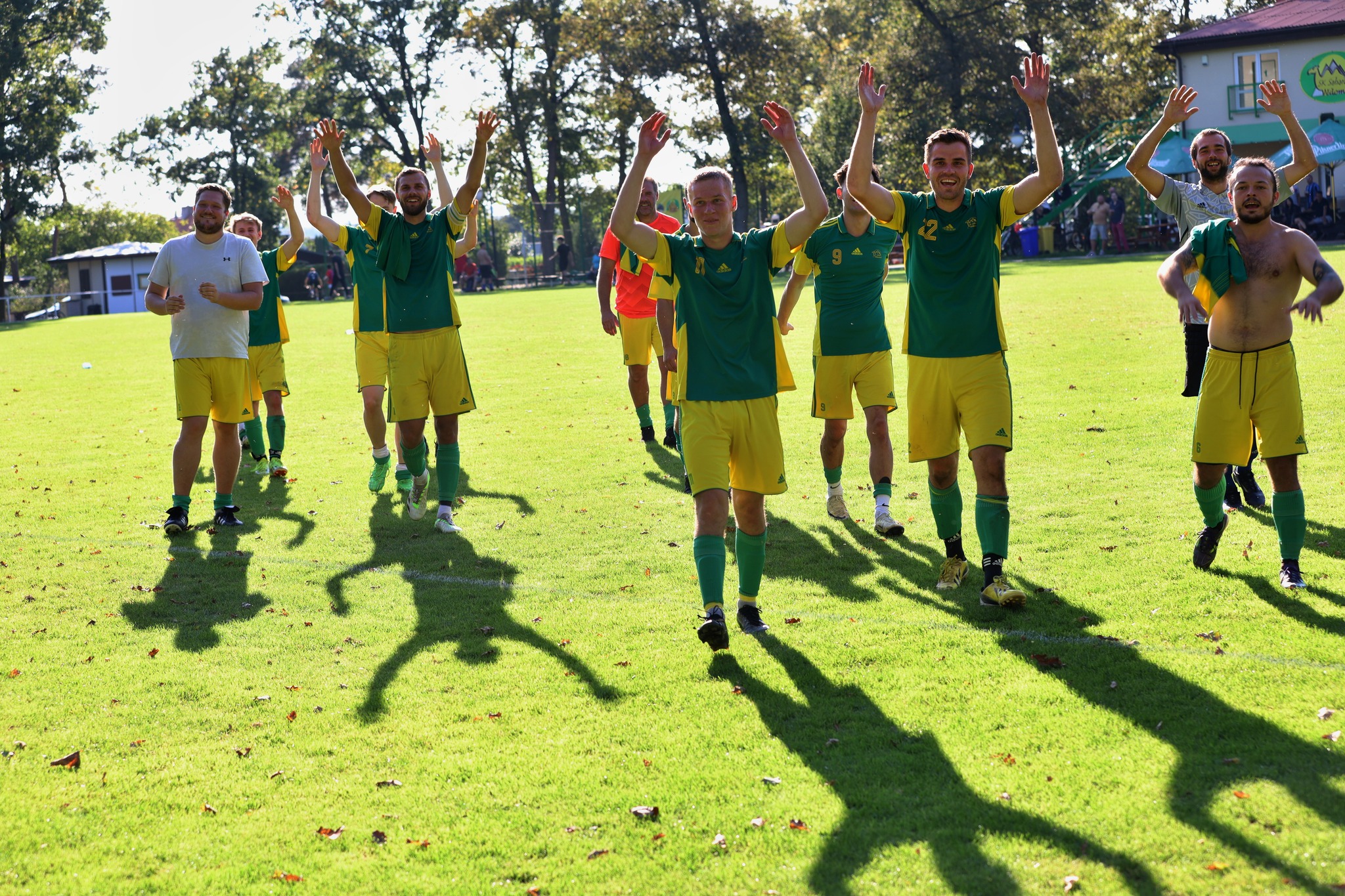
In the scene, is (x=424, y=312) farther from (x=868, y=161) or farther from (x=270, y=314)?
(x=868, y=161)

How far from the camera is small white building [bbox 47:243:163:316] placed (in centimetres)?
5512

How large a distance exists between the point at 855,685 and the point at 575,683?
1.20 metres

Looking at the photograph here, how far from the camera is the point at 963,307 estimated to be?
19.5ft

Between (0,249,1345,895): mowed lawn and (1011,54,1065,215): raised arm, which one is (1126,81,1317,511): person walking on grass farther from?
(1011,54,1065,215): raised arm

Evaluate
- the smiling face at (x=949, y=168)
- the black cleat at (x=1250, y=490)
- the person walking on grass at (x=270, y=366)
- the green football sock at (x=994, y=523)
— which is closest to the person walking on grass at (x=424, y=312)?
the person walking on grass at (x=270, y=366)

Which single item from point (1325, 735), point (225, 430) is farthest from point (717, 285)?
point (225, 430)

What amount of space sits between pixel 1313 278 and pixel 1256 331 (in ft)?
1.31

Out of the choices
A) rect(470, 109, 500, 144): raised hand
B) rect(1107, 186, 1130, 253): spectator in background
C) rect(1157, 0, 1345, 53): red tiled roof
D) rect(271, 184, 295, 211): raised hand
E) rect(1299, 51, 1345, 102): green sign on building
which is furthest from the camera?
rect(1299, 51, 1345, 102): green sign on building

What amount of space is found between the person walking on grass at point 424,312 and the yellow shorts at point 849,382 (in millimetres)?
2334

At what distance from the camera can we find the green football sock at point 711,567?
5477 mm

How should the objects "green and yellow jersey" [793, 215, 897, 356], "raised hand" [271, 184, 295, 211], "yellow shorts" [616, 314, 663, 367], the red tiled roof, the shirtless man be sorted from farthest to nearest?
1. the red tiled roof
2. "yellow shorts" [616, 314, 663, 367]
3. "raised hand" [271, 184, 295, 211]
4. "green and yellow jersey" [793, 215, 897, 356]
5. the shirtless man

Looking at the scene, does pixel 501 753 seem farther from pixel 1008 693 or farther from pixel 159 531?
pixel 159 531

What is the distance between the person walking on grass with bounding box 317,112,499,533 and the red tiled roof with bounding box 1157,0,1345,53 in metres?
45.3

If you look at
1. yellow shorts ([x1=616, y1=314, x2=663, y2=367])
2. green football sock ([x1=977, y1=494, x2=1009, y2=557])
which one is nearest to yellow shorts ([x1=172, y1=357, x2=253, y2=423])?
yellow shorts ([x1=616, y1=314, x2=663, y2=367])
